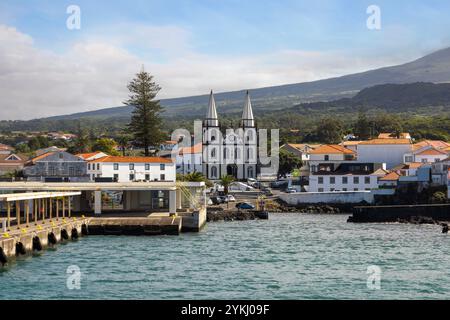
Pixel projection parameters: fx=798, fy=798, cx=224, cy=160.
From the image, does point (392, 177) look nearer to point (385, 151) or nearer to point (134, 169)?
point (385, 151)

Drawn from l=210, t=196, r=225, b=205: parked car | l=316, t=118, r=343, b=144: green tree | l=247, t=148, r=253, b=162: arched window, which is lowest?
l=210, t=196, r=225, b=205: parked car

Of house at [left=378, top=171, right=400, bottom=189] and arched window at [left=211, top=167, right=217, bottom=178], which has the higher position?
arched window at [left=211, top=167, right=217, bottom=178]

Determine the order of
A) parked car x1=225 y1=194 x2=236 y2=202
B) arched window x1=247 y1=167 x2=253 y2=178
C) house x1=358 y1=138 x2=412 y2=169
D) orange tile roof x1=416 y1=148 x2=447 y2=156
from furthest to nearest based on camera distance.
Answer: arched window x1=247 y1=167 x2=253 y2=178, house x1=358 y1=138 x2=412 y2=169, orange tile roof x1=416 y1=148 x2=447 y2=156, parked car x1=225 y1=194 x2=236 y2=202

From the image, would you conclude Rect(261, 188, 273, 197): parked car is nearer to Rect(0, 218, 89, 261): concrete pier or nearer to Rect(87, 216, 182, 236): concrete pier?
Rect(87, 216, 182, 236): concrete pier

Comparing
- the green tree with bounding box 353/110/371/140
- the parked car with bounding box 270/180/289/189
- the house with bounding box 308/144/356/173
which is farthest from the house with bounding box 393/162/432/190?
the green tree with bounding box 353/110/371/140

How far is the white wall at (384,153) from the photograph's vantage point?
286ft

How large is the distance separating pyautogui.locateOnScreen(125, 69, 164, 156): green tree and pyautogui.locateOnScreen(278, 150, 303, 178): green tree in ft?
66.2

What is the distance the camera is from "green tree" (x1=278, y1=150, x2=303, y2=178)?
9925cm

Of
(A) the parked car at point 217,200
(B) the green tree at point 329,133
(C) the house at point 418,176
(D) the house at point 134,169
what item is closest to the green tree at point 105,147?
(D) the house at point 134,169

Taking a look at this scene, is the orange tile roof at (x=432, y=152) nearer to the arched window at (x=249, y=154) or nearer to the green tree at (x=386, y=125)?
the arched window at (x=249, y=154)

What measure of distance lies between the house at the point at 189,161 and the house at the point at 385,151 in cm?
2152

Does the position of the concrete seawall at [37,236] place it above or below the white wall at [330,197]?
below

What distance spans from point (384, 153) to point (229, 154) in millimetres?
24190
